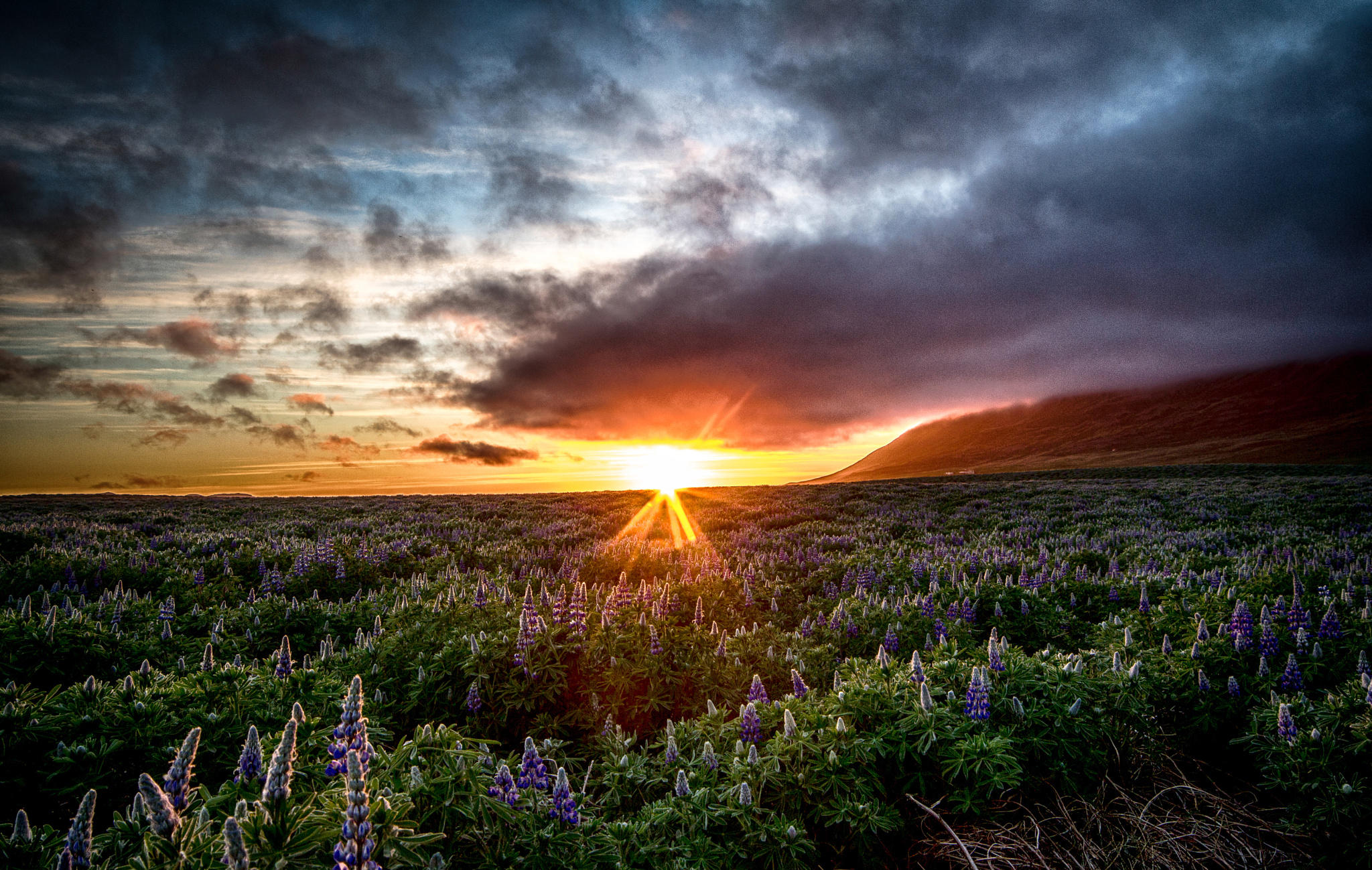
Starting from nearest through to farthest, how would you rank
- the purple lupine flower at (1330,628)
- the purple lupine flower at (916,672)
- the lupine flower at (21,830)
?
the lupine flower at (21,830)
the purple lupine flower at (916,672)
the purple lupine flower at (1330,628)

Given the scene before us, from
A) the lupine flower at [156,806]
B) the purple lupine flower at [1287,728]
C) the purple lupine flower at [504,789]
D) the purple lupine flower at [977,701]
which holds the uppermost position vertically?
the lupine flower at [156,806]

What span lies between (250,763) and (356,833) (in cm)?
118

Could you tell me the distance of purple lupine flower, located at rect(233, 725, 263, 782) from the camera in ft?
8.75

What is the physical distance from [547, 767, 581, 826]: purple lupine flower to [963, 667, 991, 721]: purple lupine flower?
2.66 m

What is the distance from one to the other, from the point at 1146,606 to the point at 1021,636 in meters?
1.52

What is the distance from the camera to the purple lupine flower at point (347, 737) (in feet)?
8.90

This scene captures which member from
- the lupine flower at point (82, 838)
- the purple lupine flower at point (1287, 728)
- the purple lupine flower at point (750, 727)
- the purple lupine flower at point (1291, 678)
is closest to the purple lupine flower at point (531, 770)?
the purple lupine flower at point (750, 727)

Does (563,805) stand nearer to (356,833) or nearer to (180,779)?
(356,833)

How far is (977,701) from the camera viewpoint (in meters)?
4.00

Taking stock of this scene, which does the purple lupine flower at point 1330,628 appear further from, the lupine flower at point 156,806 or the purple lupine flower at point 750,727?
the lupine flower at point 156,806

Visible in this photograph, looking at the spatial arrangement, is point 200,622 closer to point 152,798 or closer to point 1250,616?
point 152,798

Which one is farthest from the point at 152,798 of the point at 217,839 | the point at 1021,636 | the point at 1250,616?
the point at 1021,636

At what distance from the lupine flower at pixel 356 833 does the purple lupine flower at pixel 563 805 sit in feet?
3.31

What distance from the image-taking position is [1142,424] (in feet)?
632
